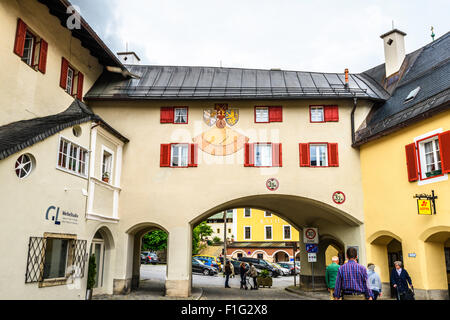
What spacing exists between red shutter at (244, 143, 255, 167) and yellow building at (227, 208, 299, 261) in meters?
34.1

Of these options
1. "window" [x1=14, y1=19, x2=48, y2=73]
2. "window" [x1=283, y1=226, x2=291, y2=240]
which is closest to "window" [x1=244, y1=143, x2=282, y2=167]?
"window" [x1=14, y1=19, x2=48, y2=73]

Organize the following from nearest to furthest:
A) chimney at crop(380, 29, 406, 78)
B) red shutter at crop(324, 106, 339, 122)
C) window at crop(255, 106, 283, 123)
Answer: red shutter at crop(324, 106, 339, 122) < window at crop(255, 106, 283, 123) < chimney at crop(380, 29, 406, 78)

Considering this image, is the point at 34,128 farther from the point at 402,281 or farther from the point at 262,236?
the point at 262,236

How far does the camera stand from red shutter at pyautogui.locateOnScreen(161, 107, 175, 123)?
757 inches

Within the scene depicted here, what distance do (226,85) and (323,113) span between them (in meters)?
4.73

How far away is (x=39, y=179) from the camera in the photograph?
12039 mm

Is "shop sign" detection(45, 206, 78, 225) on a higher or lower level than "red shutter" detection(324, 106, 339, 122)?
lower

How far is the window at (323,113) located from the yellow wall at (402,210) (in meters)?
1.94

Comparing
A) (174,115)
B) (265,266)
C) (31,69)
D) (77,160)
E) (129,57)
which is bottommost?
(265,266)

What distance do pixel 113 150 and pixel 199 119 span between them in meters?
4.07

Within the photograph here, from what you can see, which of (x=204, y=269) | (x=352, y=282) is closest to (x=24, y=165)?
(x=352, y=282)

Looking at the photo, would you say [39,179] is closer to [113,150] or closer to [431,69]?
[113,150]

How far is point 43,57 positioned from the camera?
1483 centimetres

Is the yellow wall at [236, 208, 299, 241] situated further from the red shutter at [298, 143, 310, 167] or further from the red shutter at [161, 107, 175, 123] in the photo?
the red shutter at [161, 107, 175, 123]
